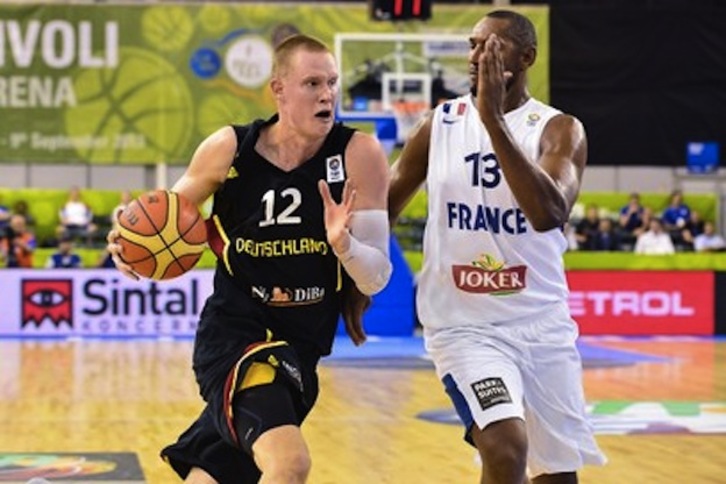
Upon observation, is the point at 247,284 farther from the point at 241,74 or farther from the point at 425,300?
the point at 241,74

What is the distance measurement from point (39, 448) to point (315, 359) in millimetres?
4399

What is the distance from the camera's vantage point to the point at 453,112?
5.98 m

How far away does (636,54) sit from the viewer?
28.4m

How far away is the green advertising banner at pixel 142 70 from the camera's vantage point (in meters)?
25.9

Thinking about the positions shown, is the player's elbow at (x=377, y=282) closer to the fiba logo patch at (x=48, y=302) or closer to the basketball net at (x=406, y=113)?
the fiba logo patch at (x=48, y=302)

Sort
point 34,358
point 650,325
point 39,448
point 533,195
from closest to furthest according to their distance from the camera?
1. point 533,195
2. point 39,448
3. point 34,358
4. point 650,325

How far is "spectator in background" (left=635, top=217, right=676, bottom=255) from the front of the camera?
2422 centimetres

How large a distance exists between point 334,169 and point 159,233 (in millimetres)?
664

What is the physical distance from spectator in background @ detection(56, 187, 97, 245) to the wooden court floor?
6.34 meters

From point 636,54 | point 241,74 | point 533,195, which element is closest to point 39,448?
point 533,195

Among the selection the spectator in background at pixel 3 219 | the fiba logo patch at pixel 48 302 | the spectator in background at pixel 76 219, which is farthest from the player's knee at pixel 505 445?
the spectator in background at pixel 76 219

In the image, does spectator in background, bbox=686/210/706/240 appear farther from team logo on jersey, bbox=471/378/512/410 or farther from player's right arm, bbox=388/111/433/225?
team logo on jersey, bbox=471/378/512/410

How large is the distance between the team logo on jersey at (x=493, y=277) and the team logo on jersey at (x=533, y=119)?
538mm

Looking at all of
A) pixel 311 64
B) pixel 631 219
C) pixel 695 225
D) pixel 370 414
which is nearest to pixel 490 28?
pixel 311 64
